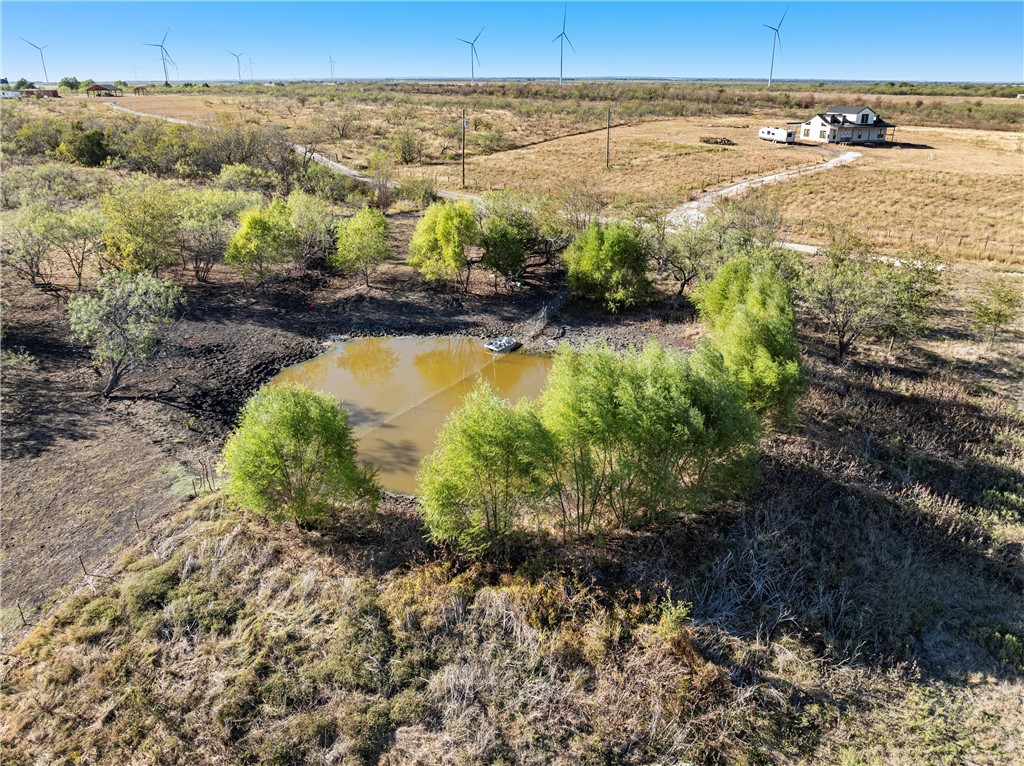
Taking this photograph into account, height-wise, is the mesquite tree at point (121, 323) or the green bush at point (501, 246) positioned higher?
the green bush at point (501, 246)

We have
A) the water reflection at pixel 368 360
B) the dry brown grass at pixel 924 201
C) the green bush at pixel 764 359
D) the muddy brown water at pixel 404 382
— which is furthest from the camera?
the dry brown grass at pixel 924 201

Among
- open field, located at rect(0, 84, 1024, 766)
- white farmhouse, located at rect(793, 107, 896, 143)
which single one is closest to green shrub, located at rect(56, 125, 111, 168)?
open field, located at rect(0, 84, 1024, 766)

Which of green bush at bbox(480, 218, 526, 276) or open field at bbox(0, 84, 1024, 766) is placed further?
green bush at bbox(480, 218, 526, 276)

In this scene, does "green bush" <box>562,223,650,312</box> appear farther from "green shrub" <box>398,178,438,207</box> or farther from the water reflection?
"green shrub" <box>398,178,438,207</box>

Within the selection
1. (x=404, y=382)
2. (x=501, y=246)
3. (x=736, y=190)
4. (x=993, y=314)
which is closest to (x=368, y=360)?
(x=404, y=382)

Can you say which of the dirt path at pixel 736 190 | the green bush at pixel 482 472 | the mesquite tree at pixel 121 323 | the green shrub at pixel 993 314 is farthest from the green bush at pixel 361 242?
the green shrub at pixel 993 314

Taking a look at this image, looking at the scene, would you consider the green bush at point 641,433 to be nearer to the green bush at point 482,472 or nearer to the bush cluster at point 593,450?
the bush cluster at point 593,450
